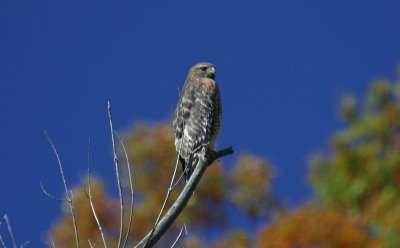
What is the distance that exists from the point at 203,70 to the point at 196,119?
4.12 feet

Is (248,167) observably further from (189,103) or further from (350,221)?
(189,103)

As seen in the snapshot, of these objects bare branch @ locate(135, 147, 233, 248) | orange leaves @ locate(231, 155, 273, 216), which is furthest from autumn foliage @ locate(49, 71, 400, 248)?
bare branch @ locate(135, 147, 233, 248)

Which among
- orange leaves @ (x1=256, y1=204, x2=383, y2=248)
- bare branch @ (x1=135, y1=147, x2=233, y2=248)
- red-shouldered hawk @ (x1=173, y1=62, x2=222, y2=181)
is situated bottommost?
bare branch @ (x1=135, y1=147, x2=233, y2=248)

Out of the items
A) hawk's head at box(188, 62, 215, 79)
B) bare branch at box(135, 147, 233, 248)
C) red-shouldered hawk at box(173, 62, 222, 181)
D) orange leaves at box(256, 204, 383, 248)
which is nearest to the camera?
bare branch at box(135, 147, 233, 248)

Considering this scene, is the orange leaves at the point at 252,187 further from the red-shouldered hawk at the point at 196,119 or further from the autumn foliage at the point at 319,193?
the red-shouldered hawk at the point at 196,119

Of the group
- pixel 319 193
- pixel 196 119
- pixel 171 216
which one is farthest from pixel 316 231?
pixel 171 216

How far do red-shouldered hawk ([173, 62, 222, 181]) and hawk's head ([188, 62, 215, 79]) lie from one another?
0.26 meters

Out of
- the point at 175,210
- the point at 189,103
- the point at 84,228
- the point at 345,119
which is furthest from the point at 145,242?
the point at 345,119

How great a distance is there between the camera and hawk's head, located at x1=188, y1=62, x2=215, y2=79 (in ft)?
32.0

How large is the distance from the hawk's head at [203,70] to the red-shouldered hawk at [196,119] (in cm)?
26

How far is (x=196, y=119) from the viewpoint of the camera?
8.66 metres

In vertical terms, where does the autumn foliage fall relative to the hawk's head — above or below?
above

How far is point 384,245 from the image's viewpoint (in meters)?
21.6

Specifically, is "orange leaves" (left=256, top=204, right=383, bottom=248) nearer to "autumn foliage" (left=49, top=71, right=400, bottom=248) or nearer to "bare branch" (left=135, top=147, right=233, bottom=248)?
"autumn foliage" (left=49, top=71, right=400, bottom=248)
